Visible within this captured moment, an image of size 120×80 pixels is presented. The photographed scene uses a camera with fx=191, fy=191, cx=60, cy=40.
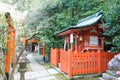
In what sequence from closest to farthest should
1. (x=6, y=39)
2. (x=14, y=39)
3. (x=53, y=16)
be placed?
(x=6, y=39) < (x=14, y=39) < (x=53, y=16)

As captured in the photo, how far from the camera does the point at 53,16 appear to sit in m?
18.6

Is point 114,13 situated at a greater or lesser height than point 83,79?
greater

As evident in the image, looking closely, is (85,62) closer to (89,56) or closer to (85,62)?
(85,62)

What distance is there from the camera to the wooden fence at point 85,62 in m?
9.83

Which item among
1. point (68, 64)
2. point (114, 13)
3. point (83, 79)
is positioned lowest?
point (83, 79)

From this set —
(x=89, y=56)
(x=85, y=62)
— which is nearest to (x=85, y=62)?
(x=85, y=62)

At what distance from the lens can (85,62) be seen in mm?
10195

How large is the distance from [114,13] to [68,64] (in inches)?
135

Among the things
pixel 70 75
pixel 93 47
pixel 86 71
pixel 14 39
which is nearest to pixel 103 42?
pixel 93 47

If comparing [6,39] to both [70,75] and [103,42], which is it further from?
[103,42]

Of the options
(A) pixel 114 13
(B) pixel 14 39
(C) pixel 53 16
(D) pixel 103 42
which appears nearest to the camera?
(B) pixel 14 39

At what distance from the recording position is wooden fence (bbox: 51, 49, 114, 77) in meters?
9.83

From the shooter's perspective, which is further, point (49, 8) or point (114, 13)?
point (49, 8)

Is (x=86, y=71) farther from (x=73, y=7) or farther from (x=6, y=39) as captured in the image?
(x=73, y=7)
